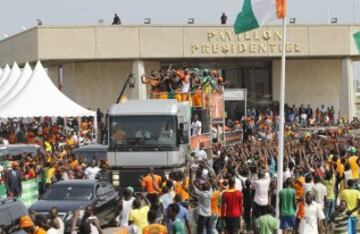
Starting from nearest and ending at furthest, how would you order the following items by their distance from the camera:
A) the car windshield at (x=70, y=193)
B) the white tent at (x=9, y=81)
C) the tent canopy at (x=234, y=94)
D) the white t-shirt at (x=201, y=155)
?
1. the car windshield at (x=70, y=193)
2. the white t-shirt at (x=201, y=155)
3. the white tent at (x=9, y=81)
4. the tent canopy at (x=234, y=94)

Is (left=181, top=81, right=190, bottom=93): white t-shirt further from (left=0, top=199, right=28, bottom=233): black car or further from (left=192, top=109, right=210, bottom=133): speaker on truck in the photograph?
(left=0, top=199, right=28, bottom=233): black car

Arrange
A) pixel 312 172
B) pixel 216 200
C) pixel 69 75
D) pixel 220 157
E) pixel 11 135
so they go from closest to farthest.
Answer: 1. pixel 216 200
2. pixel 312 172
3. pixel 220 157
4. pixel 11 135
5. pixel 69 75

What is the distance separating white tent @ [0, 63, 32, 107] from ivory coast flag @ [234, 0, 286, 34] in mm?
13407

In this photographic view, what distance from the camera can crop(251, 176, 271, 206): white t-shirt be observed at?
17016 millimetres

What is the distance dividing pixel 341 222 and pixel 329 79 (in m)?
38.6

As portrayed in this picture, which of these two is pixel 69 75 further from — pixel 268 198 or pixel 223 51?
pixel 268 198

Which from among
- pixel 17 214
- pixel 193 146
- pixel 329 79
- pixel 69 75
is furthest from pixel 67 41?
pixel 17 214

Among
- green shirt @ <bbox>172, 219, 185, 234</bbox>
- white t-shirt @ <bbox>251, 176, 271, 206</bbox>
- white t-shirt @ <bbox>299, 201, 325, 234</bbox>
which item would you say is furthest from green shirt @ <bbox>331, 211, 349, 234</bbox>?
green shirt @ <bbox>172, 219, 185, 234</bbox>

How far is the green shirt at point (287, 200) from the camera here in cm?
1593

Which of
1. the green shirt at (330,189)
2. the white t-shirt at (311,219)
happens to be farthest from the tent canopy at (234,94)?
the white t-shirt at (311,219)

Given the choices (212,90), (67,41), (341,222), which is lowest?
(341,222)

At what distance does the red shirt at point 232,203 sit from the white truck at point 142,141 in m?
5.79

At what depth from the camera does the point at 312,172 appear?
17.8m

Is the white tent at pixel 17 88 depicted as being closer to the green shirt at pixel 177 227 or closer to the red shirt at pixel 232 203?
the red shirt at pixel 232 203
